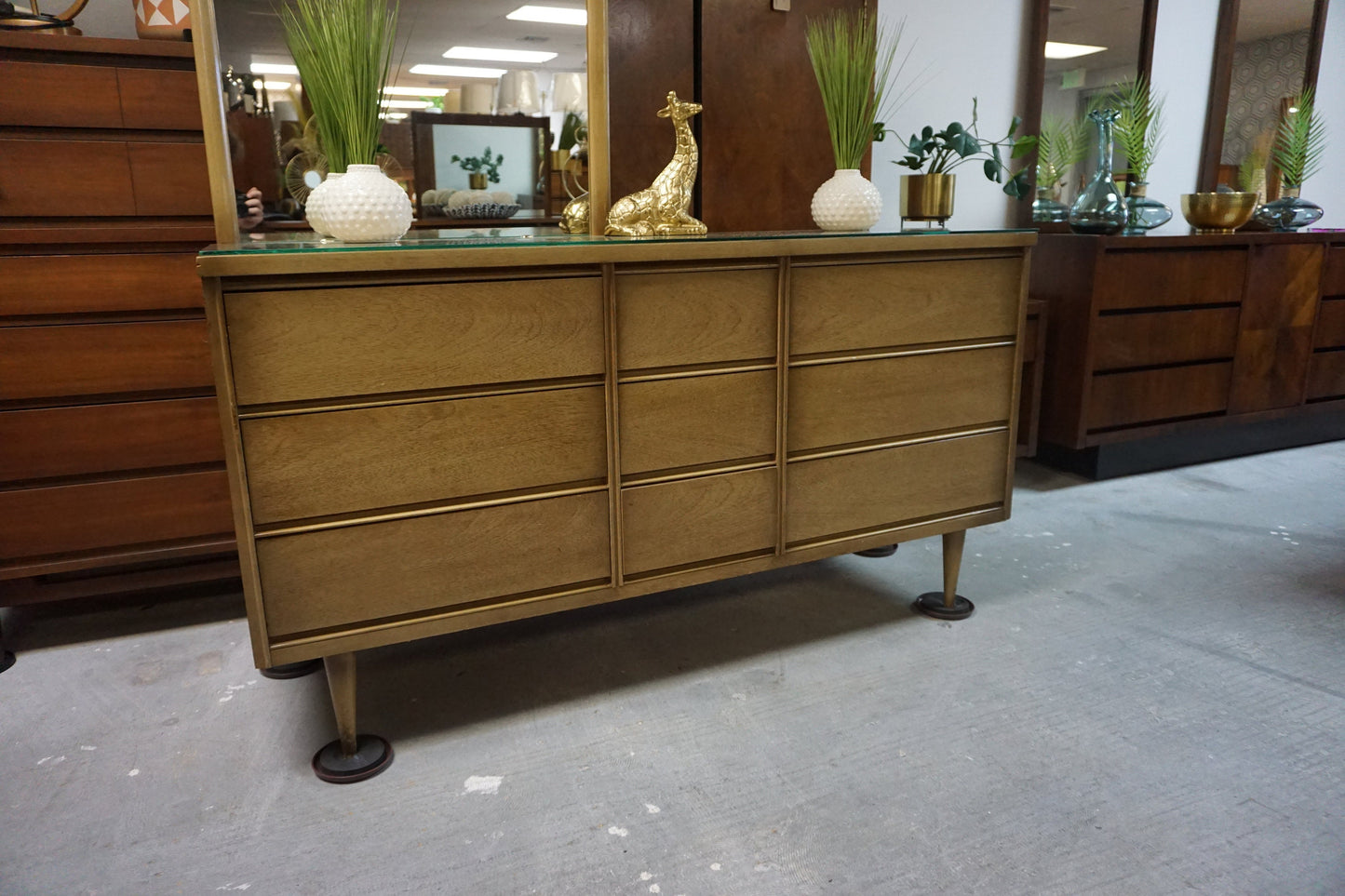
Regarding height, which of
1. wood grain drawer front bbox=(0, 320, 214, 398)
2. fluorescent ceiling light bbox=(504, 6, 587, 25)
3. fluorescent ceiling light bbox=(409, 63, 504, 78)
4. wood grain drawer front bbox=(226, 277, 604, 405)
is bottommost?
wood grain drawer front bbox=(0, 320, 214, 398)

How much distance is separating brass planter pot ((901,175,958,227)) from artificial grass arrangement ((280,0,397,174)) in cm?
142

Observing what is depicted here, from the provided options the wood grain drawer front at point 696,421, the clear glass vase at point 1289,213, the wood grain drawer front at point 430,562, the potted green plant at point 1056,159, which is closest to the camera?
the wood grain drawer front at point 430,562

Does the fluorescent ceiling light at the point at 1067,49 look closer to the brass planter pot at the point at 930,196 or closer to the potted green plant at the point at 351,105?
the brass planter pot at the point at 930,196

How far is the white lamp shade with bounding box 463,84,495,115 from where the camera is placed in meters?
2.02

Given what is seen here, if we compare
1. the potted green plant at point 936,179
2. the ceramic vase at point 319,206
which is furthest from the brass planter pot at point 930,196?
the ceramic vase at point 319,206

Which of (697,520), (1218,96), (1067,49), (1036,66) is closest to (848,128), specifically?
(697,520)

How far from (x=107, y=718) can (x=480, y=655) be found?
0.78 meters

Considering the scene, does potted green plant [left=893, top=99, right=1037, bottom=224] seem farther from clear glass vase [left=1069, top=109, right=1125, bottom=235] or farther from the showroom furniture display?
the showroom furniture display

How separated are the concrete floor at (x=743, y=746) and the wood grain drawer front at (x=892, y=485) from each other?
1.06ft

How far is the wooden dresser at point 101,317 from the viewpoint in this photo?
74.8 inches

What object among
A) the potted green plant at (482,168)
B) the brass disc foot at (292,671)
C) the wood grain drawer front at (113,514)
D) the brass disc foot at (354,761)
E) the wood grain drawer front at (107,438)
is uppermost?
the potted green plant at (482,168)

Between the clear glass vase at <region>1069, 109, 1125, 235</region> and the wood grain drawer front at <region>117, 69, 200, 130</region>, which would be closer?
the wood grain drawer front at <region>117, 69, 200, 130</region>

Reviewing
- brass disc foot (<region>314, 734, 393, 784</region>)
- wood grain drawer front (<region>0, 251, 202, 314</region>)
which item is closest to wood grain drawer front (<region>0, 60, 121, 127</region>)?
wood grain drawer front (<region>0, 251, 202, 314</region>)

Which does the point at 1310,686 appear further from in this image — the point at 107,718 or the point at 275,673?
the point at 107,718
